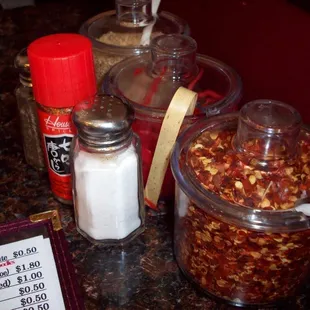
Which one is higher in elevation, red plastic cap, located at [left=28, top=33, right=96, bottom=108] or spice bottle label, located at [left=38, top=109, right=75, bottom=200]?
red plastic cap, located at [left=28, top=33, right=96, bottom=108]

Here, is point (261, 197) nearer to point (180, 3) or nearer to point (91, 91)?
point (91, 91)

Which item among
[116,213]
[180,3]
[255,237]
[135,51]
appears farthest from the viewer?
[180,3]

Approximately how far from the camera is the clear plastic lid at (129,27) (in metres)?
0.78

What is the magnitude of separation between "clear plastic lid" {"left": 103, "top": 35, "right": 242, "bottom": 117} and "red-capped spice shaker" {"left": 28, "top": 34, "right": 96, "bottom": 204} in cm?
7

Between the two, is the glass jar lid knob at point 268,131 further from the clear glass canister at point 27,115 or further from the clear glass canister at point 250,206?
the clear glass canister at point 27,115

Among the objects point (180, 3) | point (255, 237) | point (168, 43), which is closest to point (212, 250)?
point (255, 237)

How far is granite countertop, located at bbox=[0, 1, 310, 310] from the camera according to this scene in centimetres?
60

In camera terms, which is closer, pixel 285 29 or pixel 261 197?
pixel 261 197

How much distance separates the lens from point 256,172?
54cm

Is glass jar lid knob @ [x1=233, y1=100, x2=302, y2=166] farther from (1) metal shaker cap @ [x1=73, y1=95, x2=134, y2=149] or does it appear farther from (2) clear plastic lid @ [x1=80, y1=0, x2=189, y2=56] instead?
(2) clear plastic lid @ [x1=80, y1=0, x2=189, y2=56]

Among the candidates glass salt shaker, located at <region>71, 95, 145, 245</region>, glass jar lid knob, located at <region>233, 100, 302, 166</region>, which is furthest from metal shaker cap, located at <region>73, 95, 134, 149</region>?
glass jar lid knob, located at <region>233, 100, 302, 166</region>

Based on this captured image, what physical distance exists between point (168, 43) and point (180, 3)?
284 millimetres

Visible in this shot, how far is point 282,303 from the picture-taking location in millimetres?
586

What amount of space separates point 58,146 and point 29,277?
0.18 metres
